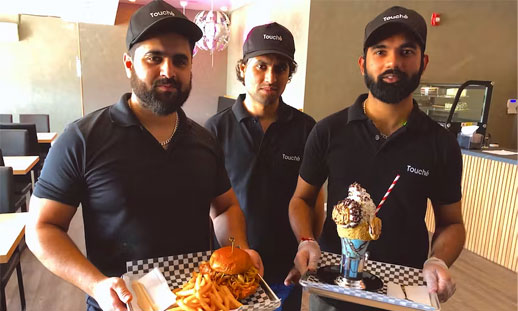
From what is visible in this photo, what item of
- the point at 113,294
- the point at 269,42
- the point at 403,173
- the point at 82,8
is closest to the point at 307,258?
the point at 403,173

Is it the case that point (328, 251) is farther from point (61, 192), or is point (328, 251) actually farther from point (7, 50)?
point (7, 50)

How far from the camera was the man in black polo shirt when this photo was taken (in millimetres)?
1345

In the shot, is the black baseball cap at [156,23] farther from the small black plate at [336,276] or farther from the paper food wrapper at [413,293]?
the paper food wrapper at [413,293]

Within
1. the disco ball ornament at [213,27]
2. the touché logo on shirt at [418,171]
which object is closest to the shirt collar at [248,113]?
the touché logo on shirt at [418,171]

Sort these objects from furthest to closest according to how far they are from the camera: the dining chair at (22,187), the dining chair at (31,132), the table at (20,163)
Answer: the dining chair at (31,132) < the dining chair at (22,187) < the table at (20,163)

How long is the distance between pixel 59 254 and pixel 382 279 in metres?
1.00

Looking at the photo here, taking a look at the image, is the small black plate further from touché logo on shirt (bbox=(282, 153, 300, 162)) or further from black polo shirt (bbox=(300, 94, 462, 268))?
touché logo on shirt (bbox=(282, 153, 300, 162))

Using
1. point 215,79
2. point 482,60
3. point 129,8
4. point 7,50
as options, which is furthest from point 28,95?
point 482,60

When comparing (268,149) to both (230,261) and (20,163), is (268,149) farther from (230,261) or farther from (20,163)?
(20,163)

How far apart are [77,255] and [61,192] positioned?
192mm

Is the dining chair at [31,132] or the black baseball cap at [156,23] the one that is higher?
the black baseball cap at [156,23]

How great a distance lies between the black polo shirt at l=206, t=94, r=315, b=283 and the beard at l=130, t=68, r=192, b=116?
0.53 meters

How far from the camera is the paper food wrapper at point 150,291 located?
106cm

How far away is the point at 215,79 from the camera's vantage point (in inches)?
326
